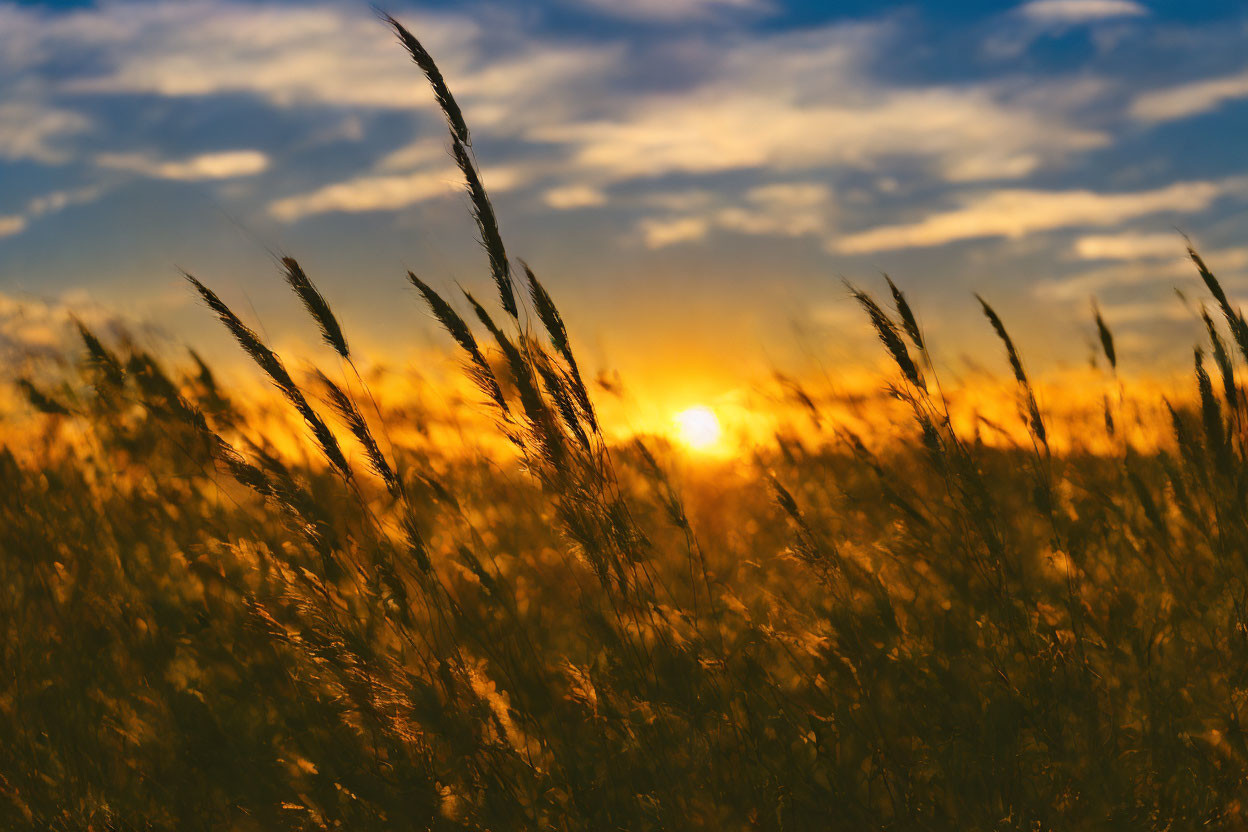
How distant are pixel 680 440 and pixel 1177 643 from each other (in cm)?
162

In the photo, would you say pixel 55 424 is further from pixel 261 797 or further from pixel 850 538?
pixel 850 538

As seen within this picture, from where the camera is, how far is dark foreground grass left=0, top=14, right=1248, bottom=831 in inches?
69.2

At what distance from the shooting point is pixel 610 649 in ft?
6.36

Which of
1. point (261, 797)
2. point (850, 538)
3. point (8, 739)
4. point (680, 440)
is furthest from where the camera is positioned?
point (680, 440)

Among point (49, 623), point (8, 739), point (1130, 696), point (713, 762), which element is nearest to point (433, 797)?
point (713, 762)

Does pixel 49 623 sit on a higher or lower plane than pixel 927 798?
higher

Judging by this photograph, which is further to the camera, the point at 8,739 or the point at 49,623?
the point at 49,623

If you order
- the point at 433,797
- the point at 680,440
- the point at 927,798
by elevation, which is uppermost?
the point at 680,440

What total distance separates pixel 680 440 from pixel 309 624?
5.66 feet

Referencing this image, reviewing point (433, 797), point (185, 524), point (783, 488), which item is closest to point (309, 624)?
point (433, 797)

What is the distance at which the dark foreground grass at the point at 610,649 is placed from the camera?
1757 mm

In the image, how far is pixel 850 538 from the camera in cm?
230

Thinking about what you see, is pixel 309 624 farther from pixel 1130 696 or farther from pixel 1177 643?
pixel 1177 643

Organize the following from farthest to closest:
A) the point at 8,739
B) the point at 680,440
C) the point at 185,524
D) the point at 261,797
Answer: the point at 680,440 → the point at 185,524 → the point at 8,739 → the point at 261,797
